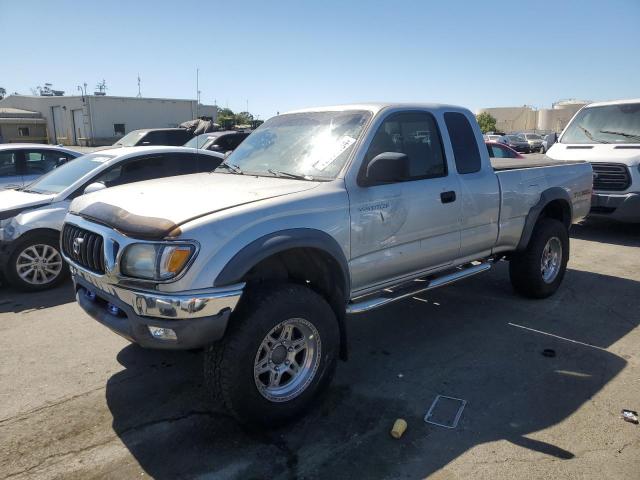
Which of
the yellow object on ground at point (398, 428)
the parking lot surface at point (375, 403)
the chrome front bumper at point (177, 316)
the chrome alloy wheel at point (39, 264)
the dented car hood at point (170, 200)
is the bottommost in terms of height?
the parking lot surface at point (375, 403)

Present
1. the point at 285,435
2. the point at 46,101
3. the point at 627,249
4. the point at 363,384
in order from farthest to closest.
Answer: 1. the point at 46,101
2. the point at 627,249
3. the point at 363,384
4. the point at 285,435

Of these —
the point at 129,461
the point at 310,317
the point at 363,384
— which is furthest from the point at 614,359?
the point at 129,461

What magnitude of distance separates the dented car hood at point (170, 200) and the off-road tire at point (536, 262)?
2936mm

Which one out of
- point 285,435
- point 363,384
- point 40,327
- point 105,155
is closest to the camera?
point 285,435

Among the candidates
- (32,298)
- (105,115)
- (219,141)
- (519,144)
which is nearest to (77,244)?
(32,298)

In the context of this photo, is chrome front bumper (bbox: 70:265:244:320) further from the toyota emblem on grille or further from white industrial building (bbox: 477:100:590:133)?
white industrial building (bbox: 477:100:590:133)

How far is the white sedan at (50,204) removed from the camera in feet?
19.6

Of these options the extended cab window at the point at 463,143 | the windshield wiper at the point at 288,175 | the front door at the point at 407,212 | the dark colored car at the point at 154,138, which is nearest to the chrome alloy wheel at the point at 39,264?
the windshield wiper at the point at 288,175

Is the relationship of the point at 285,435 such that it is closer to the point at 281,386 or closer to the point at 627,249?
the point at 281,386

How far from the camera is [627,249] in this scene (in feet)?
26.9

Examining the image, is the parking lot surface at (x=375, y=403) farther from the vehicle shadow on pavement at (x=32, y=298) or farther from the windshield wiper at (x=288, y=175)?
the windshield wiper at (x=288, y=175)

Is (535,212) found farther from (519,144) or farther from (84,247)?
(519,144)

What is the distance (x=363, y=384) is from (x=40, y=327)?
3258mm

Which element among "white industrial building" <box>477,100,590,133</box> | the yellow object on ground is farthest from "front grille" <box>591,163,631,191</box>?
"white industrial building" <box>477,100,590,133</box>
